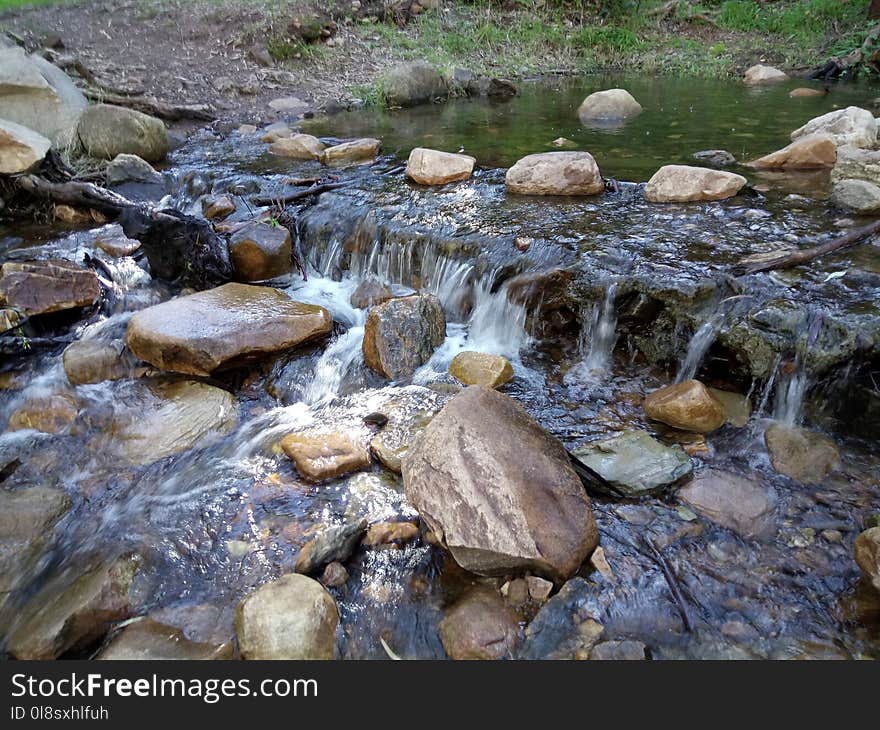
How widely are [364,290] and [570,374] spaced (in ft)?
6.17

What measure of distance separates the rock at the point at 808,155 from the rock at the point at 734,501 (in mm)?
4308

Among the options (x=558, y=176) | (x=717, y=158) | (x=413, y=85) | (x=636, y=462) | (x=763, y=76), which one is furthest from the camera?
(x=763, y=76)

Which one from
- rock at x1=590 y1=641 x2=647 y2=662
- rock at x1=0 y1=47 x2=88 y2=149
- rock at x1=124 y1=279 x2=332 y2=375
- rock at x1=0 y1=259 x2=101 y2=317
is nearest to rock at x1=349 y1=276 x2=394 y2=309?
rock at x1=124 y1=279 x2=332 y2=375

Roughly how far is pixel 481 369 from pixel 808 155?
4.38 m

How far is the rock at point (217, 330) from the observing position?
12.8ft

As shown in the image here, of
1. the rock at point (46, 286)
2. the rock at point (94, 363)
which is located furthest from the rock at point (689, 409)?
the rock at point (46, 286)

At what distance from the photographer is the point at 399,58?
12.9m

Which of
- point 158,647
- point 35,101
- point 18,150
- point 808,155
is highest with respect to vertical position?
point 35,101

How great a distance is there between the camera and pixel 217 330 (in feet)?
13.0

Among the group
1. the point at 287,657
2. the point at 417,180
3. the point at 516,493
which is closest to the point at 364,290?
the point at 417,180

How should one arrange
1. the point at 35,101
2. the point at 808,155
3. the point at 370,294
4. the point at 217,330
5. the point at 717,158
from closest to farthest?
the point at 217,330
the point at 370,294
the point at 808,155
the point at 717,158
the point at 35,101

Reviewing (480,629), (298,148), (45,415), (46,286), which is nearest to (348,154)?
(298,148)

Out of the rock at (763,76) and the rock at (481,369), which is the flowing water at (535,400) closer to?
the rock at (481,369)

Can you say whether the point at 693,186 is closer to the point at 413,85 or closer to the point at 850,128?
the point at 850,128
